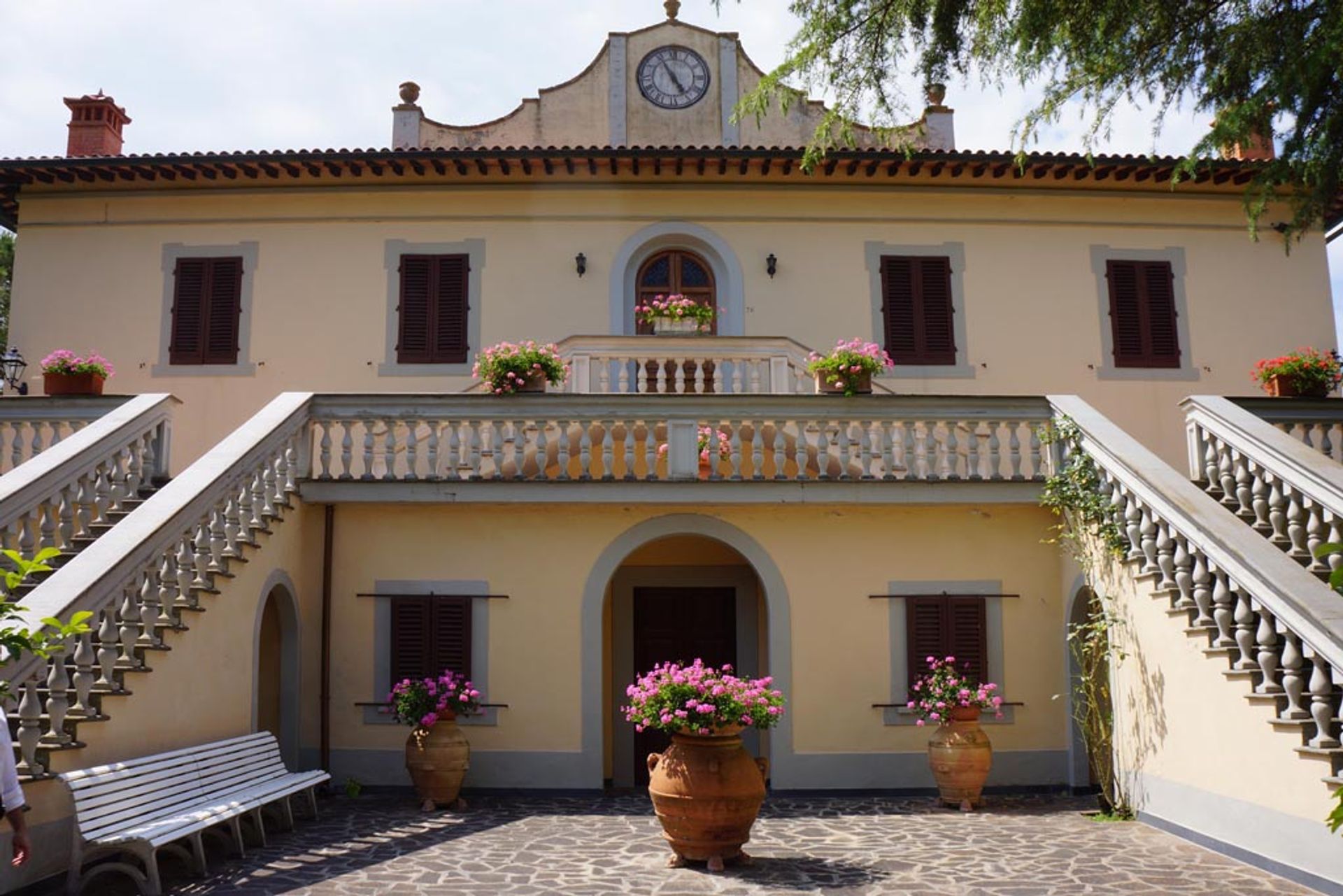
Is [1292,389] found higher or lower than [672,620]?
higher

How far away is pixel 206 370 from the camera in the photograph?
15.5 m

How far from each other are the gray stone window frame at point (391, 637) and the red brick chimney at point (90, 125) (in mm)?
9337

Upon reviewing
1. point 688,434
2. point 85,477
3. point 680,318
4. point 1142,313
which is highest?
point 1142,313

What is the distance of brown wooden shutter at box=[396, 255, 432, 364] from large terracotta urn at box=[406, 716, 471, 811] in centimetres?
608

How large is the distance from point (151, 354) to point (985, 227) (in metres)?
11.2

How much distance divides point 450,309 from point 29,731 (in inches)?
373

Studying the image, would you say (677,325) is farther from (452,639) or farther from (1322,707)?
(1322,707)

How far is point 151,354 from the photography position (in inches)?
613

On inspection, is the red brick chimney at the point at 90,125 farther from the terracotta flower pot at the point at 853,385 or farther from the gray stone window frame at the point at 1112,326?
the gray stone window frame at the point at 1112,326

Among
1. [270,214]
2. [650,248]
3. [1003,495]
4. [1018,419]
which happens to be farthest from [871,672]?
[270,214]

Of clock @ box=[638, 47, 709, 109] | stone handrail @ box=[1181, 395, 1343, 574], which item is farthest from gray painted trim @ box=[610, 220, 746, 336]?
stone handrail @ box=[1181, 395, 1343, 574]

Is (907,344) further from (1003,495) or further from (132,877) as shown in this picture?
(132,877)

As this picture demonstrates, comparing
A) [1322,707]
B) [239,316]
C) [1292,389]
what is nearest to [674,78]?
[239,316]

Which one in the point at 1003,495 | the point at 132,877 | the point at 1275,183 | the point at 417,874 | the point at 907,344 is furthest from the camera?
the point at 907,344
